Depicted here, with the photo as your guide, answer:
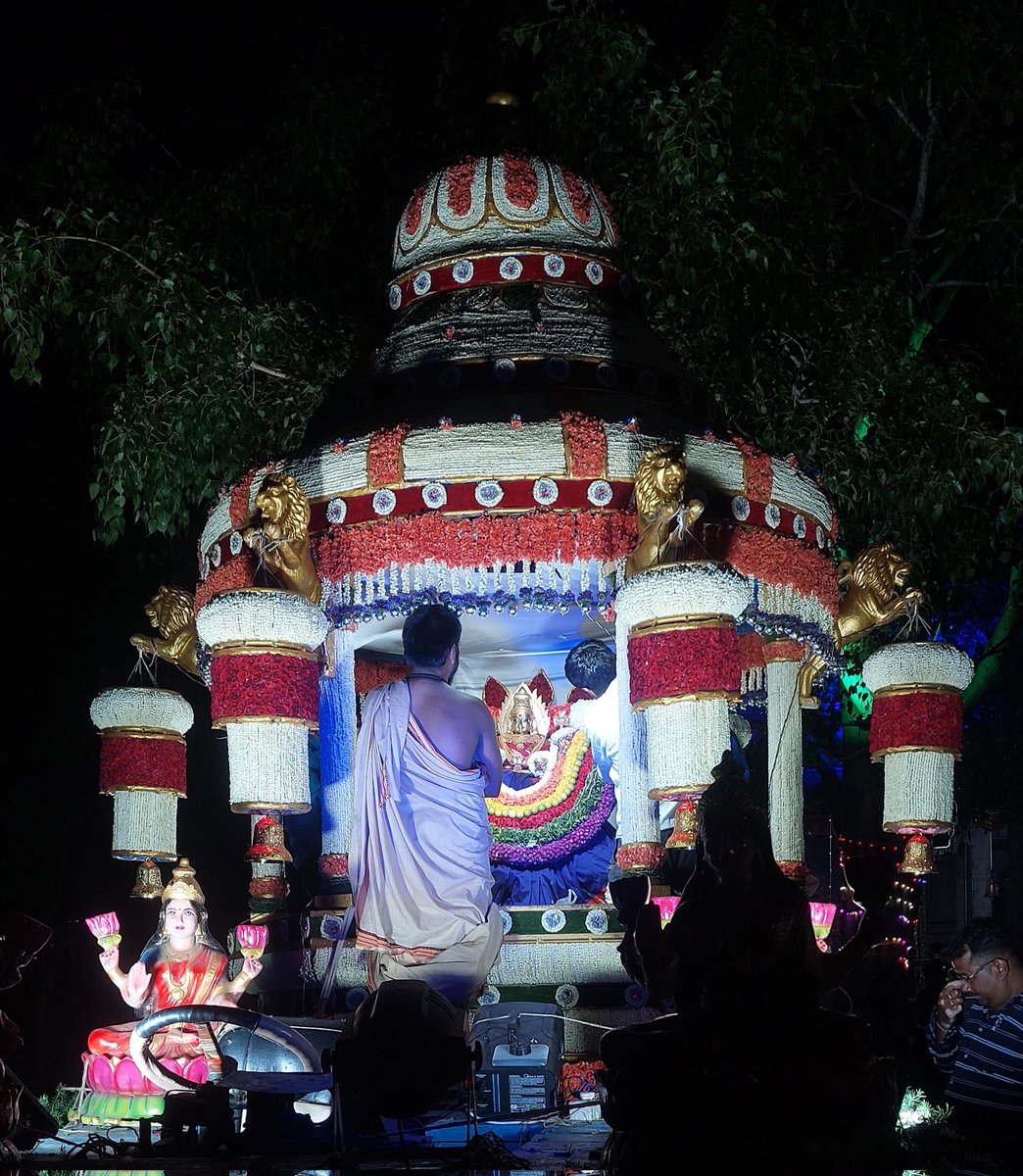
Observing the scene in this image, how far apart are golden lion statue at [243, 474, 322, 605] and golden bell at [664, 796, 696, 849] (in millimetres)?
2277

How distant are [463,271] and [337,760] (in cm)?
296

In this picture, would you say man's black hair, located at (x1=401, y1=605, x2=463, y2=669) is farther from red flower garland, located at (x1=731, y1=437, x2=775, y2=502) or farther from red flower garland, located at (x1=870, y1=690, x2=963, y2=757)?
red flower garland, located at (x1=870, y1=690, x2=963, y2=757)

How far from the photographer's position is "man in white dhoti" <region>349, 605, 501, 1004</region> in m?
9.38

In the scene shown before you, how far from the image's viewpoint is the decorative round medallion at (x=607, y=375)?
10.6 metres

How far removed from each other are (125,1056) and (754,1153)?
4.30 metres

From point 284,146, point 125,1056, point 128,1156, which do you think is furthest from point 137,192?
point 128,1156

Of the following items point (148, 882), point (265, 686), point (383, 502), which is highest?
point (383, 502)

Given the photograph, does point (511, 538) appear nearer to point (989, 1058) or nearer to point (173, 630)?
point (173, 630)

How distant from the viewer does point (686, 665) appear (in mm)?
9219

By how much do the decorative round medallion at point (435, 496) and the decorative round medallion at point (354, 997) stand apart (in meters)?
2.56

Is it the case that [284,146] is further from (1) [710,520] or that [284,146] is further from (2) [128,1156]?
(2) [128,1156]

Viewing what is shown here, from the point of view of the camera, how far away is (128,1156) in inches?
319

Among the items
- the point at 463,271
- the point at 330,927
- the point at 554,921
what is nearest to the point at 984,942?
the point at 554,921

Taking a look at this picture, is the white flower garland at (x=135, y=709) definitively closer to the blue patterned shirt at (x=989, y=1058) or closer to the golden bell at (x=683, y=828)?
the golden bell at (x=683, y=828)
